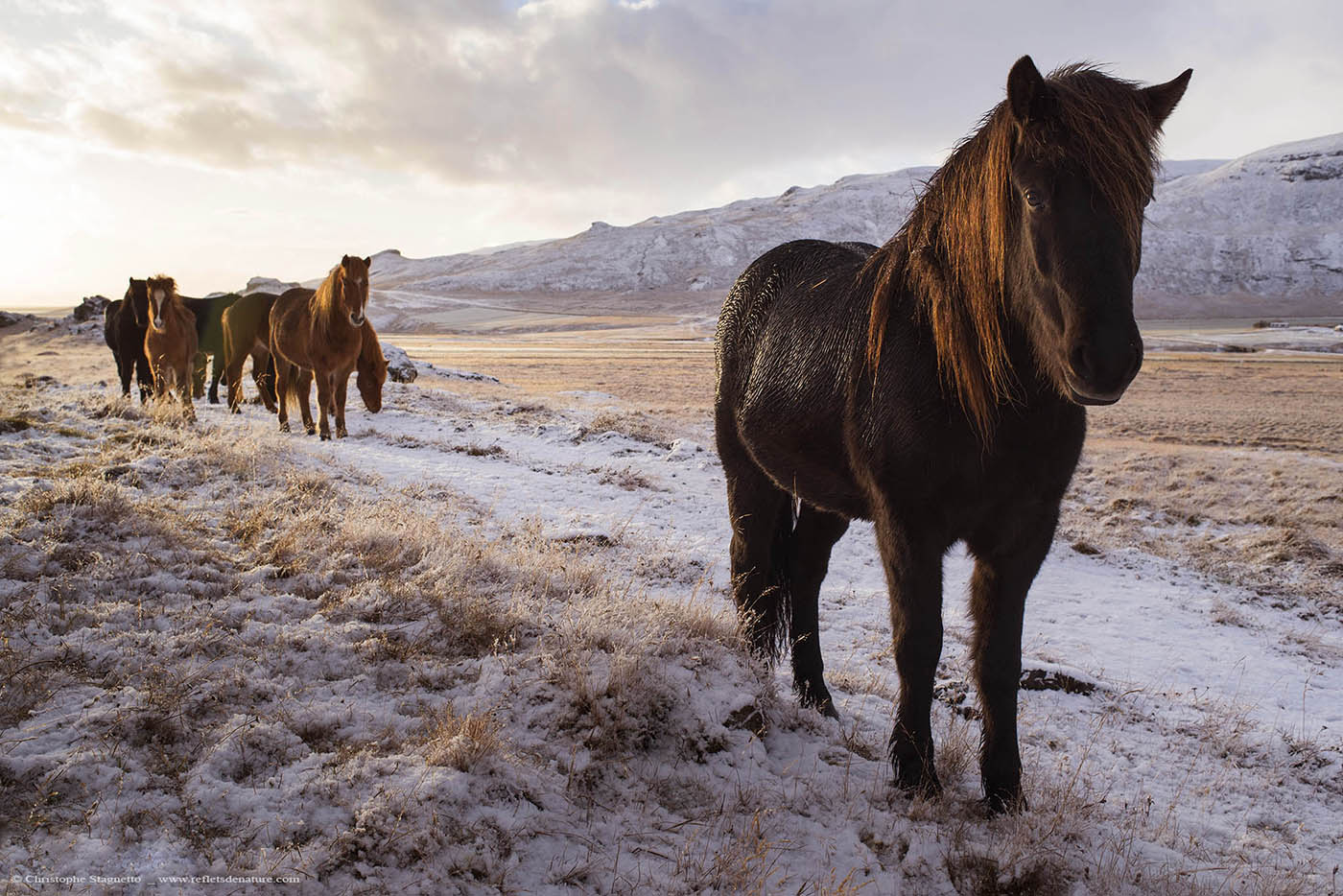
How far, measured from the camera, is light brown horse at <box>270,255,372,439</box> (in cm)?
966

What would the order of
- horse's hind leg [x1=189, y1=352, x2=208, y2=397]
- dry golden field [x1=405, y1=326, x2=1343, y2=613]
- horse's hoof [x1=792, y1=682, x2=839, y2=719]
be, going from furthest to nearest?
horse's hind leg [x1=189, y1=352, x2=208, y2=397]
dry golden field [x1=405, y1=326, x2=1343, y2=613]
horse's hoof [x1=792, y1=682, x2=839, y2=719]

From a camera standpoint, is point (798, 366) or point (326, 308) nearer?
point (798, 366)

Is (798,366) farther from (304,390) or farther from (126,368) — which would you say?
(126,368)

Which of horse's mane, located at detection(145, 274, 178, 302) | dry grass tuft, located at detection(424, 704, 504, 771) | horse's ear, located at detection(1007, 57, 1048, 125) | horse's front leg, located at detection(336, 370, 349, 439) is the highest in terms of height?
horse's mane, located at detection(145, 274, 178, 302)

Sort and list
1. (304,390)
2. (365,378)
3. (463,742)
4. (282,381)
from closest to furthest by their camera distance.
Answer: (463,742) < (304,390) < (282,381) < (365,378)

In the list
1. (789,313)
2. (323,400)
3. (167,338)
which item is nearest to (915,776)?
A: (789,313)

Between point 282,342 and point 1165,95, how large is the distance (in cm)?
1144

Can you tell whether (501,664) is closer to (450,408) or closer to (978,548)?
(978,548)

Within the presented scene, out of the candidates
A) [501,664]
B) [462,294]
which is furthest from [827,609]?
[462,294]

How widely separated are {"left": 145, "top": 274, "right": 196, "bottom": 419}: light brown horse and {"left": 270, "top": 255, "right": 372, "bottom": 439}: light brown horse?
4.73ft

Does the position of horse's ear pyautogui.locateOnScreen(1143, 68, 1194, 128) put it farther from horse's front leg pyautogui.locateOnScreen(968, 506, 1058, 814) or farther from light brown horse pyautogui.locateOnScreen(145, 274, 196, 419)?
light brown horse pyautogui.locateOnScreen(145, 274, 196, 419)

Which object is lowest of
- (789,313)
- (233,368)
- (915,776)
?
(915,776)

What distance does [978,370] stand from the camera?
245cm

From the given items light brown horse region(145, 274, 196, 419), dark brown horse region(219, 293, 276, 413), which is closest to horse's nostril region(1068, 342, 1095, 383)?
light brown horse region(145, 274, 196, 419)
